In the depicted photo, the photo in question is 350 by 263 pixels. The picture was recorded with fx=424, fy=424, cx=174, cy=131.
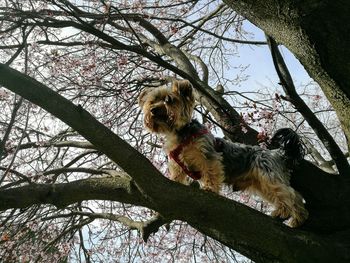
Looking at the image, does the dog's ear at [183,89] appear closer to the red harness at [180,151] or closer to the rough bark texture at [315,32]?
the red harness at [180,151]

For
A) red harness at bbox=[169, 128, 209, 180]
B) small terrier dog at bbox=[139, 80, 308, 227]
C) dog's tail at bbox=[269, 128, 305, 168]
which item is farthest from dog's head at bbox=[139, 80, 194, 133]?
dog's tail at bbox=[269, 128, 305, 168]

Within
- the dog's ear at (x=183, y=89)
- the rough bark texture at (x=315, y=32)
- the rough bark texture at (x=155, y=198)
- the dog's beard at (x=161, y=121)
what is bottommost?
the rough bark texture at (x=155, y=198)

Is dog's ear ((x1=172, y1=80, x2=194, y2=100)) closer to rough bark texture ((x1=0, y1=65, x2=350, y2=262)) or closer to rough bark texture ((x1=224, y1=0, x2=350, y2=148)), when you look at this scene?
rough bark texture ((x1=224, y1=0, x2=350, y2=148))

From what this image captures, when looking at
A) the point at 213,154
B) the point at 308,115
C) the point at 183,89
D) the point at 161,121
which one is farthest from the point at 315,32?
the point at 161,121

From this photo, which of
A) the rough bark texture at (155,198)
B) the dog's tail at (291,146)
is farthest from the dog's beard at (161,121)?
the rough bark texture at (155,198)

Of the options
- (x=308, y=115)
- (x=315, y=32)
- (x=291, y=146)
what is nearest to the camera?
(x=315, y=32)

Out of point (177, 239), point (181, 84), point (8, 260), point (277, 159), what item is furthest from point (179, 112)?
point (177, 239)

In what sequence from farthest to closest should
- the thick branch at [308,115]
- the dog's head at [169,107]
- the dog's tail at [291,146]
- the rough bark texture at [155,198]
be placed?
the dog's head at [169,107] < the dog's tail at [291,146] < the thick branch at [308,115] < the rough bark texture at [155,198]

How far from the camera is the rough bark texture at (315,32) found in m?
2.98

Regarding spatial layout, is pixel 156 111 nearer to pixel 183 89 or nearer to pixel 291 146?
pixel 183 89

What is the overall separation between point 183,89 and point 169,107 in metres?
0.33

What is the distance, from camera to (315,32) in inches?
120

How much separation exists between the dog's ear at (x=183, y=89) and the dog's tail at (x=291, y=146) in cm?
111

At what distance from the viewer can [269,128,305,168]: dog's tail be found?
14.9 feet
